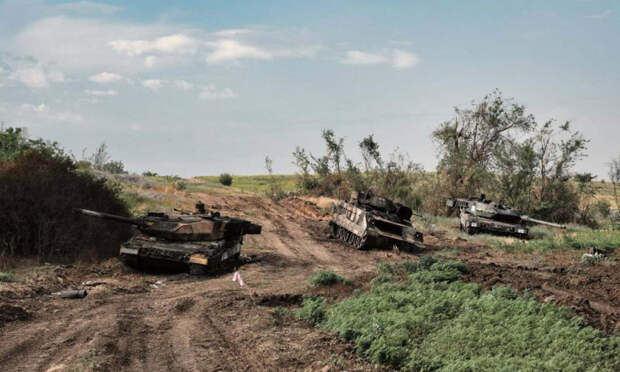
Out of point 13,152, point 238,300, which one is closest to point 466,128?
point 13,152

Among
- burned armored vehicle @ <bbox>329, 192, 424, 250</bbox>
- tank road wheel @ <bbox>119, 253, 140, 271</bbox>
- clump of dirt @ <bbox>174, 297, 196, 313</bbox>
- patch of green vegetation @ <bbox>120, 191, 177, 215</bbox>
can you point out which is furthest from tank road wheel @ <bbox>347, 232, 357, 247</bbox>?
clump of dirt @ <bbox>174, 297, 196, 313</bbox>

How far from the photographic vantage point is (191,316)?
10453mm

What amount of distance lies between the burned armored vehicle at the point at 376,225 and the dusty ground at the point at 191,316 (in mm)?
3356

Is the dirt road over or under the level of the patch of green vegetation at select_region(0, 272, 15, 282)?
under

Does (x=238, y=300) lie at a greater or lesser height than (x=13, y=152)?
lesser

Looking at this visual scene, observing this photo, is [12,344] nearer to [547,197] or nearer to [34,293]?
[34,293]

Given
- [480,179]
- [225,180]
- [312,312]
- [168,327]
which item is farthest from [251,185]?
[168,327]

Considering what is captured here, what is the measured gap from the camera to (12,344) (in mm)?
8461

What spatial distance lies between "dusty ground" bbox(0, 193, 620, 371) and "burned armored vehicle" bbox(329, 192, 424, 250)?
336 cm

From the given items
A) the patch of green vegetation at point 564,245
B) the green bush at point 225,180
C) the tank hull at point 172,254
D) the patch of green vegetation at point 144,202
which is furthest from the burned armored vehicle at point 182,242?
the green bush at point 225,180

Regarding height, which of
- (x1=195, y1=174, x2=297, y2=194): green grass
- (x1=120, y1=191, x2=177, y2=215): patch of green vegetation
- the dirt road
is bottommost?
the dirt road

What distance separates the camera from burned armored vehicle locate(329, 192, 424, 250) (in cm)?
2128

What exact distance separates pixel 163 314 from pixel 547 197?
3310 centimetres

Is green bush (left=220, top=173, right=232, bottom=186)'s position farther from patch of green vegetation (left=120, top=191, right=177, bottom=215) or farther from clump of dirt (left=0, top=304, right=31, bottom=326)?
clump of dirt (left=0, top=304, right=31, bottom=326)
